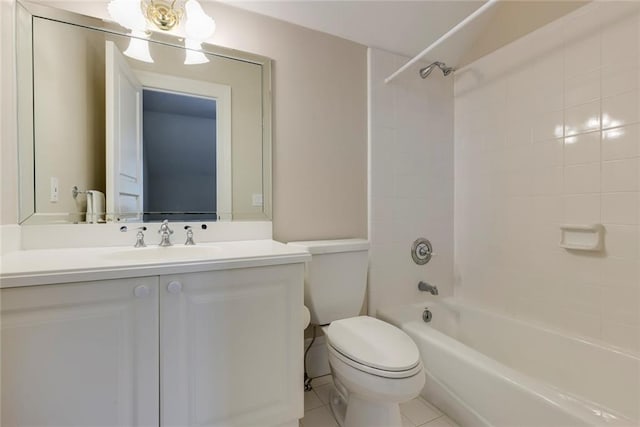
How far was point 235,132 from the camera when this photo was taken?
57.8 inches

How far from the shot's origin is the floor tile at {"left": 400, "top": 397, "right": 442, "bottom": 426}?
1334mm

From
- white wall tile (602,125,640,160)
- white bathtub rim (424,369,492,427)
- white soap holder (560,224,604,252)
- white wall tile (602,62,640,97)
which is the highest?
white wall tile (602,62,640,97)

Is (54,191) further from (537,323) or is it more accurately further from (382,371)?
(537,323)

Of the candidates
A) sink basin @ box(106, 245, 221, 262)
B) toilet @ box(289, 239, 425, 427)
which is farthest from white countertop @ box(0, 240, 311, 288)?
toilet @ box(289, 239, 425, 427)

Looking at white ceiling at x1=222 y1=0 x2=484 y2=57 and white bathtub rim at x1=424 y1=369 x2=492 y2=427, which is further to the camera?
→ white ceiling at x1=222 y1=0 x2=484 y2=57

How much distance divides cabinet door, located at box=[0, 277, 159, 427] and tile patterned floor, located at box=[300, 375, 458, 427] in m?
0.76

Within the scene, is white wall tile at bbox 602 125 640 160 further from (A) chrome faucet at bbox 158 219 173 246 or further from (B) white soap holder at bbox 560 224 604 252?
(A) chrome faucet at bbox 158 219 173 246

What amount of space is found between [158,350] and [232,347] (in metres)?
0.22

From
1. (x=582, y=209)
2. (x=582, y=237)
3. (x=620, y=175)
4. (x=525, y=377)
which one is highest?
(x=620, y=175)

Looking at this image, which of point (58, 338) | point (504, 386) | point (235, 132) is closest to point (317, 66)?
point (235, 132)

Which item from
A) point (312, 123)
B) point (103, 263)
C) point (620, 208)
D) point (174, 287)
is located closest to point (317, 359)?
point (174, 287)

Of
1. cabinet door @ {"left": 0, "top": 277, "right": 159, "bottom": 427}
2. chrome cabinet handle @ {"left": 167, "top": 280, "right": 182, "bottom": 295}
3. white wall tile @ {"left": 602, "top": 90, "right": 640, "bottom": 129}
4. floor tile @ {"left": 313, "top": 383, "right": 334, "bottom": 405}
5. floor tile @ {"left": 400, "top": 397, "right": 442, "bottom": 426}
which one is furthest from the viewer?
floor tile @ {"left": 313, "top": 383, "right": 334, "bottom": 405}

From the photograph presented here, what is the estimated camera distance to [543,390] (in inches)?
40.2

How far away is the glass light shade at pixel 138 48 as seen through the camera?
1.26 m
